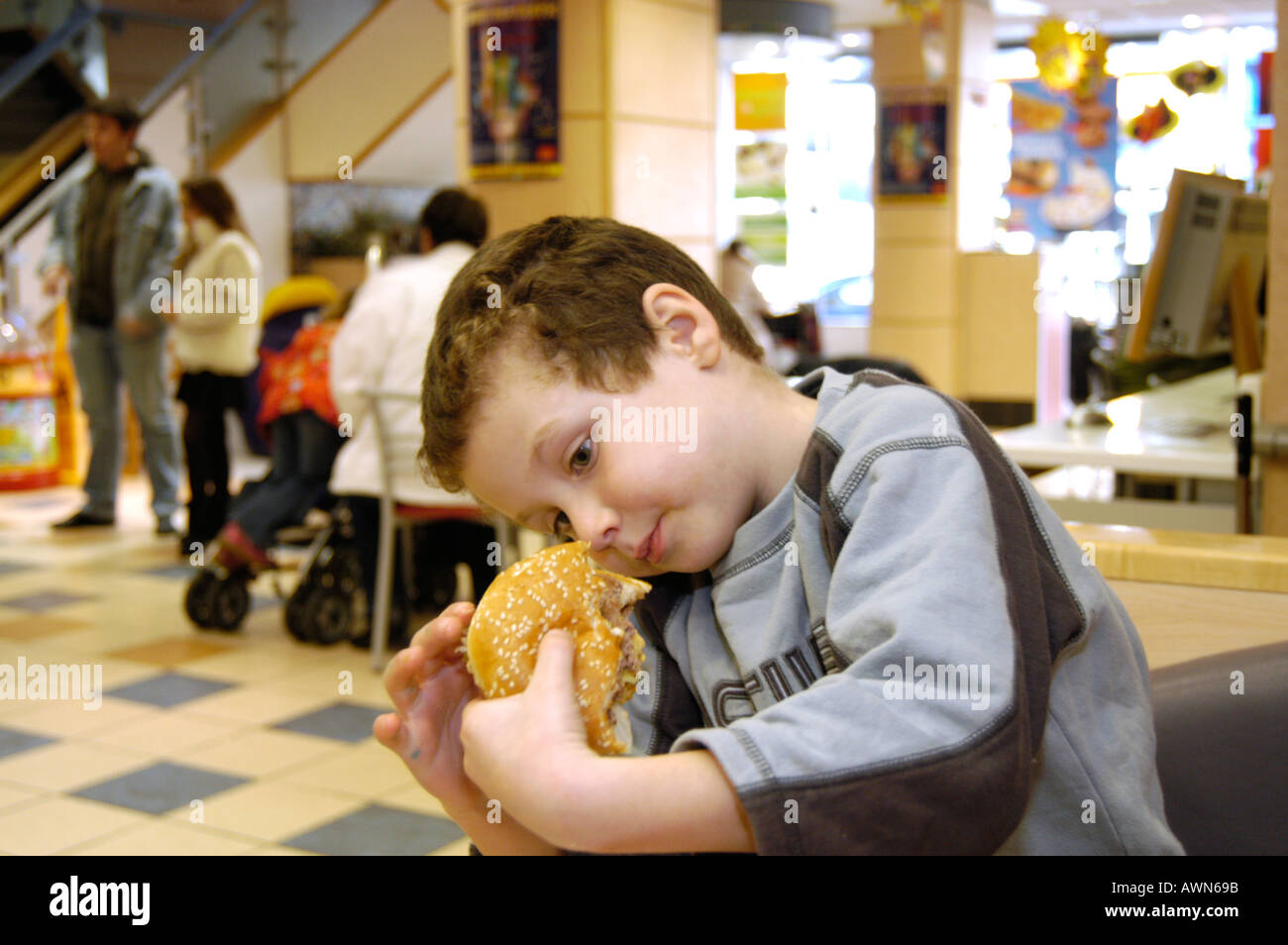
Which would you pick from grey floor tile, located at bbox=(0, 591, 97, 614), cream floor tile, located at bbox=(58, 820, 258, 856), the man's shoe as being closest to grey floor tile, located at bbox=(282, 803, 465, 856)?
cream floor tile, located at bbox=(58, 820, 258, 856)

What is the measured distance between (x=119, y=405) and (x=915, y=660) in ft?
20.5

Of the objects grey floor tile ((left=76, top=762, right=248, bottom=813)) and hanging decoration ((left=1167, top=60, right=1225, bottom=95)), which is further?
hanging decoration ((left=1167, top=60, right=1225, bottom=95))

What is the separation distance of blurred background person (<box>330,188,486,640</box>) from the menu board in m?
11.9

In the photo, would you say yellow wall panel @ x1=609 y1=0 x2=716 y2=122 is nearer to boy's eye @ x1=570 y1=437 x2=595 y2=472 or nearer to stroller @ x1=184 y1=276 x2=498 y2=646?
stroller @ x1=184 y1=276 x2=498 y2=646

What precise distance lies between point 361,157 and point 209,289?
5.52 m

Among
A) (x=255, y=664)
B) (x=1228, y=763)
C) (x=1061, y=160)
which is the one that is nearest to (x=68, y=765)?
(x=255, y=664)

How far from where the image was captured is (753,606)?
3.13ft

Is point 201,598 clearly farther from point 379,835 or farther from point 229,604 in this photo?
point 379,835

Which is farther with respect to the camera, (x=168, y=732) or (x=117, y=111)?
(x=117, y=111)

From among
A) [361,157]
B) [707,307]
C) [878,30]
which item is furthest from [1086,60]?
[707,307]

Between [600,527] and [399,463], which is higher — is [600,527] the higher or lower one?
the higher one

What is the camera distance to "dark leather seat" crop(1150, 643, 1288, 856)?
113cm
